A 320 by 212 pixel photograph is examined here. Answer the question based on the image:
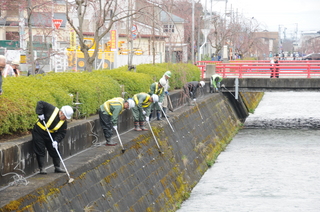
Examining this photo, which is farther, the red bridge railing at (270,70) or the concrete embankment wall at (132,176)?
the red bridge railing at (270,70)

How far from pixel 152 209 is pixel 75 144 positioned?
2.48 m

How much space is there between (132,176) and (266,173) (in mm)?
9819

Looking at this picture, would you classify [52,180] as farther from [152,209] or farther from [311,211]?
[311,211]

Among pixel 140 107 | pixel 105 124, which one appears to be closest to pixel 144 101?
pixel 140 107

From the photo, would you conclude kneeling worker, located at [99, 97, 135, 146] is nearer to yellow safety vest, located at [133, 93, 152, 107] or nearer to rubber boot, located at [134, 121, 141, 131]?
yellow safety vest, located at [133, 93, 152, 107]

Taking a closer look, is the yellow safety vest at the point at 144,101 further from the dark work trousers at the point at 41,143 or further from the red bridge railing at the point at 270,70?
the red bridge railing at the point at 270,70

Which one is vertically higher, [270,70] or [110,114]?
[270,70]

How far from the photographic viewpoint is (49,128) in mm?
10273

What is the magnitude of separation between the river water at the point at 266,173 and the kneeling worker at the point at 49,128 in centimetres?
591

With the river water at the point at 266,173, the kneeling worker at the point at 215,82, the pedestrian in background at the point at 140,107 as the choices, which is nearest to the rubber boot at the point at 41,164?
the river water at the point at 266,173

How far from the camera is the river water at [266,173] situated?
669 inches

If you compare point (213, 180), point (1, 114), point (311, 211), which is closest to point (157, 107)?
point (213, 180)

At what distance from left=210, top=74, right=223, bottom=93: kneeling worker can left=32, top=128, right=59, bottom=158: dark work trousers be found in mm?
23308

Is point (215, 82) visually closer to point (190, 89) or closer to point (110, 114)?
point (190, 89)
